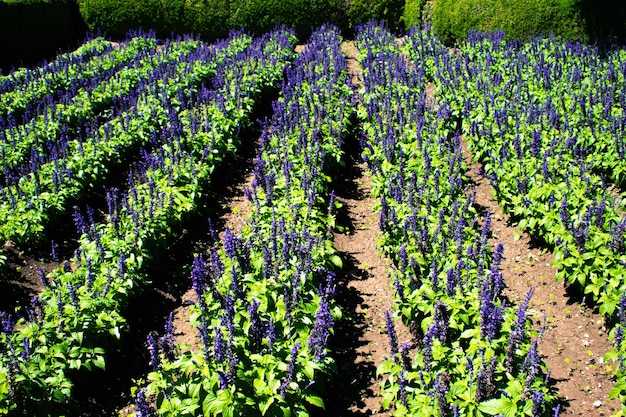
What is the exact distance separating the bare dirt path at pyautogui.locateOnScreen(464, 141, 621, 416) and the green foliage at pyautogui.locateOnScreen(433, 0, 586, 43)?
997 cm

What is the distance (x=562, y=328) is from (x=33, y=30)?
2119cm

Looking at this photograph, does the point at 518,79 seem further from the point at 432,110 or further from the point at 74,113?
the point at 74,113

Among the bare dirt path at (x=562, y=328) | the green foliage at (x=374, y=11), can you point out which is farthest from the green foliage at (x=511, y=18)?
the bare dirt path at (x=562, y=328)

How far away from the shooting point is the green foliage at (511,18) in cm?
1606

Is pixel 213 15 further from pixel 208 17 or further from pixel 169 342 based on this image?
pixel 169 342

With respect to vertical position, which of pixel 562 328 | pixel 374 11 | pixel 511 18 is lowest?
pixel 562 328

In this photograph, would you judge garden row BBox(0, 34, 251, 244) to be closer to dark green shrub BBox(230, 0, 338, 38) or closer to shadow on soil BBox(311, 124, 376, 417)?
shadow on soil BBox(311, 124, 376, 417)

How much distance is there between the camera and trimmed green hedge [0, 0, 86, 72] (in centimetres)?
1958

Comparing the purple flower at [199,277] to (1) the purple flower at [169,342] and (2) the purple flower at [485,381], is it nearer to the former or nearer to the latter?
(1) the purple flower at [169,342]

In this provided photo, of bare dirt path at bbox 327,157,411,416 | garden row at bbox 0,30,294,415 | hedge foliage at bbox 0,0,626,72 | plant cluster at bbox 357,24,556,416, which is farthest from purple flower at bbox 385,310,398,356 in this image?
hedge foliage at bbox 0,0,626,72

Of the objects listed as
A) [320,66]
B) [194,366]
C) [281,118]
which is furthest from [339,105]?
[194,366]

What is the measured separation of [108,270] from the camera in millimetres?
6551

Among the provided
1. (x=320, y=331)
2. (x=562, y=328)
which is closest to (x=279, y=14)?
(x=562, y=328)

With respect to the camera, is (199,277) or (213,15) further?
(213,15)
